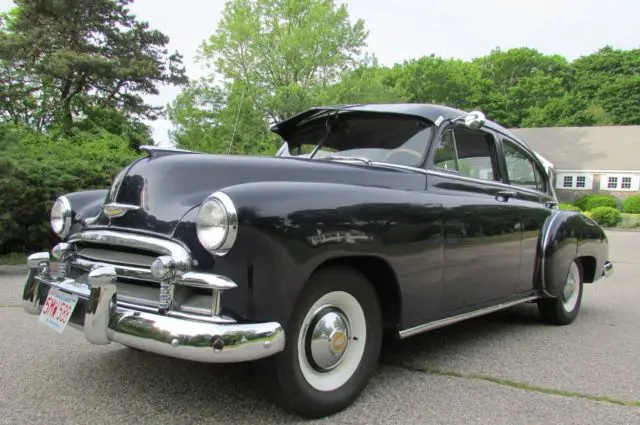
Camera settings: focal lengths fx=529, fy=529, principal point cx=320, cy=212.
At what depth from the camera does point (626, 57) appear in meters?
50.5

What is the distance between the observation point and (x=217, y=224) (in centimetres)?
230

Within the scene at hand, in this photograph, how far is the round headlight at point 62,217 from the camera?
3242 mm

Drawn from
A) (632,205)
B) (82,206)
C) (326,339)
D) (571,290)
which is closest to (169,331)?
(326,339)

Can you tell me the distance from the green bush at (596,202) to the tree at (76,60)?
24.7 metres

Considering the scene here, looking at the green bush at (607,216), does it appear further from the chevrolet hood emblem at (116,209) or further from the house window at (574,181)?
the chevrolet hood emblem at (116,209)

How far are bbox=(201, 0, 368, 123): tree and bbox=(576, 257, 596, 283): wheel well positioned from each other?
74.4 feet

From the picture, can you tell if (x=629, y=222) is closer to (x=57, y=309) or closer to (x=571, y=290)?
(x=571, y=290)

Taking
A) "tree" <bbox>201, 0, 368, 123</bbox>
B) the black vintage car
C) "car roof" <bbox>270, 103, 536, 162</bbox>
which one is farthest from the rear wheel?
"tree" <bbox>201, 0, 368, 123</bbox>

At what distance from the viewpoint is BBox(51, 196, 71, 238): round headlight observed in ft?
10.6

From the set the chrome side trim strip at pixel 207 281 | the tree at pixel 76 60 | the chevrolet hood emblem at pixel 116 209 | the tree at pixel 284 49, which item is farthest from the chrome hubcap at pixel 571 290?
the tree at pixel 284 49

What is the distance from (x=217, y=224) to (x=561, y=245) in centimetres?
337

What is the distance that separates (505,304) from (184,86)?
24259 mm

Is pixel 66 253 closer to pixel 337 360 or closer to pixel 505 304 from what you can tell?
pixel 337 360

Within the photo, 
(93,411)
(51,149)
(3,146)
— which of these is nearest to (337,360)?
(93,411)
